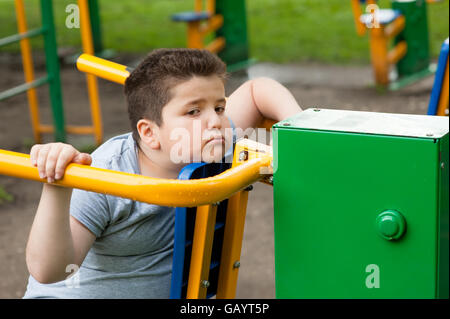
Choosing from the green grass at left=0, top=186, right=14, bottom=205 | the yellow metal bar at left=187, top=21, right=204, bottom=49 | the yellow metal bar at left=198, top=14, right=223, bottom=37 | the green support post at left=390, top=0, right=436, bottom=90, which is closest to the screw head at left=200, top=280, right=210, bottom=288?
the green grass at left=0, top=186, right=14, bottom=205

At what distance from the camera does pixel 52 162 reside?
4.37ft

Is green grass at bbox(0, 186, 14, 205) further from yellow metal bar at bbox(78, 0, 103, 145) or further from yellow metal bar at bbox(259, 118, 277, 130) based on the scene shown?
yellow metal bar at bbox(259, 118, 277, 130)

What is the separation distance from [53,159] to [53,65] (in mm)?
3498

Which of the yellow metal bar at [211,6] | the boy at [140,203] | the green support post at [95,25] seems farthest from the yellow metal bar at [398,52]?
the boy at [140,203]

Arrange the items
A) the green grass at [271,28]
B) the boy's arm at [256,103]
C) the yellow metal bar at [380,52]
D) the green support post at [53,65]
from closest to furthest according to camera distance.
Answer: the boy's arm at [256,103]
the green support post at [53,65]
the yellow metal bar at [380,52]
the green grass at [271,28]

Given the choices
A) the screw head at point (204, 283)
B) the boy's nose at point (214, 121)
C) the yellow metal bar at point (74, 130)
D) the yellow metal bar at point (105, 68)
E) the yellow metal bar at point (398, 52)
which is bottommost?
the yellow metal bar at point (74, 130)

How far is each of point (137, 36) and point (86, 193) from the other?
6.88 m

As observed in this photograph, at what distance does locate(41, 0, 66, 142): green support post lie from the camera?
15.1 ft

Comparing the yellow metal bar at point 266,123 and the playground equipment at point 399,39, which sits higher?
the yellow metal bar at point 266,123

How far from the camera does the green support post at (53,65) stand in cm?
460

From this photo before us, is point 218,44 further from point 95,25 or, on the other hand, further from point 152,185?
point 152,185

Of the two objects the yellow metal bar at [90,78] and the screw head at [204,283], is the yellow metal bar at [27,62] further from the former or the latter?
the screw head at [204,283]

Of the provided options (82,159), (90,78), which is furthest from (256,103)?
(90,78)

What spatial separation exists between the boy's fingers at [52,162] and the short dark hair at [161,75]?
35cm
